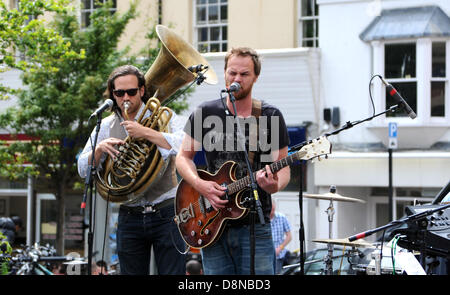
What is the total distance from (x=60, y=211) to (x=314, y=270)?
7499 millimetres

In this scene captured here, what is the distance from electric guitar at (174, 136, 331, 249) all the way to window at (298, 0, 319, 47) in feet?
41.9

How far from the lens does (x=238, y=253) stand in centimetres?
518

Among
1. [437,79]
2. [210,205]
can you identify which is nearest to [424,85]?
[437,79]

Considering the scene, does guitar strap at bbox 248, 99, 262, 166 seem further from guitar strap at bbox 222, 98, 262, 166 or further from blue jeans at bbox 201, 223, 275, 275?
blue jeans at bbox 201, 223, 275, 275

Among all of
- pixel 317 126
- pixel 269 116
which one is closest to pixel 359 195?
pixel 317 126

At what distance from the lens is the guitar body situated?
17.1ft

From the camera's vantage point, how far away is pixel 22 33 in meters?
8.96

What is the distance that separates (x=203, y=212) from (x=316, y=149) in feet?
3.14

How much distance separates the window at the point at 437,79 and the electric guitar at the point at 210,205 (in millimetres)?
11555

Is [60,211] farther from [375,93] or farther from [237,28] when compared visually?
[375,93]

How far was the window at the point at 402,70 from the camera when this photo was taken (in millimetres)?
16156

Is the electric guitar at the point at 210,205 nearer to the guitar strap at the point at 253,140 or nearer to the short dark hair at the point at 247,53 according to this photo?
the guitar strap at the point at 253,140

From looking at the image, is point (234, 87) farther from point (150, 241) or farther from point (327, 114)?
Answer: point (327, 114)

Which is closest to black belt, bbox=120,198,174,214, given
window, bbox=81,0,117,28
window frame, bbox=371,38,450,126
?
window frame, bbox=371,38,450,126
